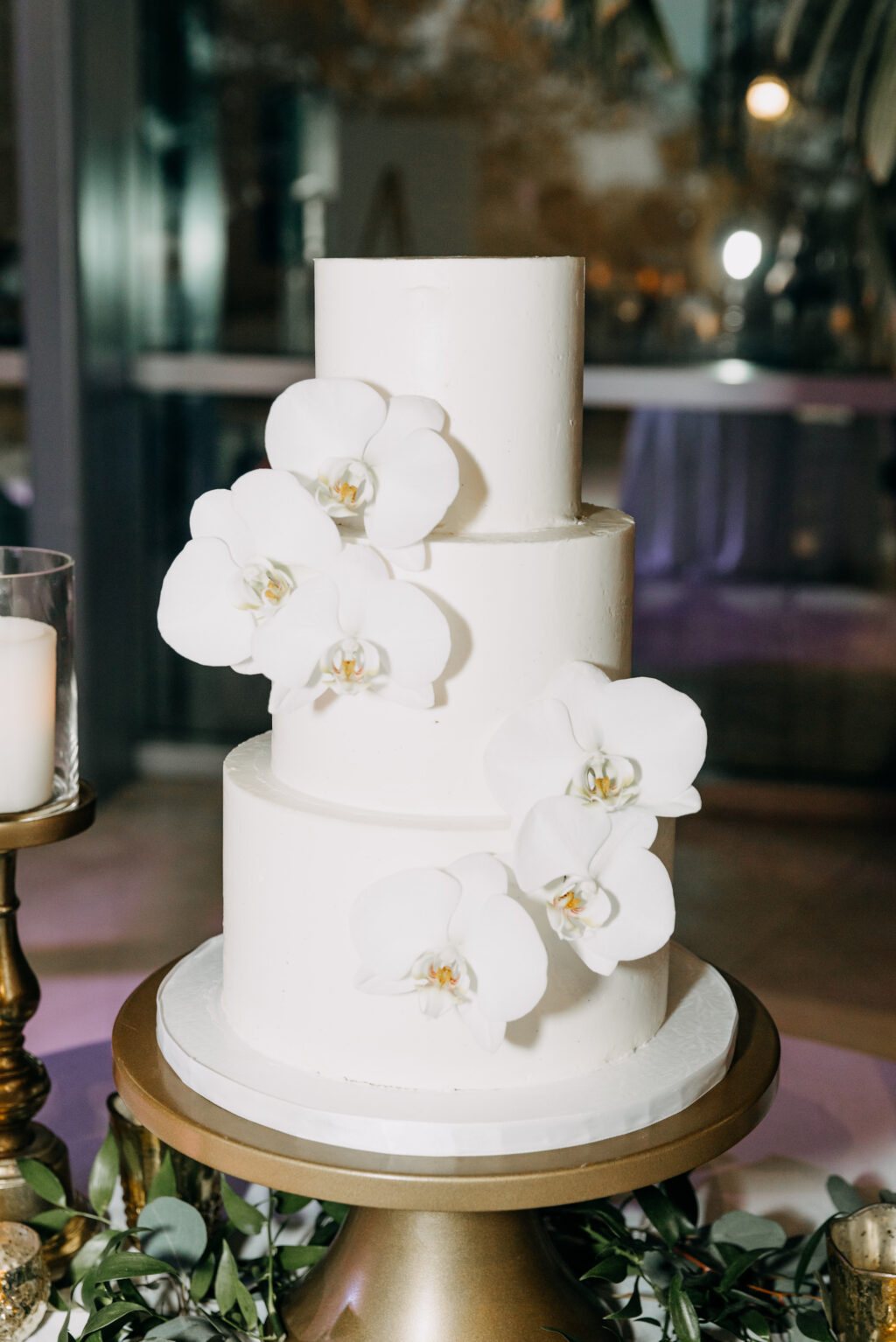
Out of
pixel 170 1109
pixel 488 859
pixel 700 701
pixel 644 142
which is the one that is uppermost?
pixel 644 142

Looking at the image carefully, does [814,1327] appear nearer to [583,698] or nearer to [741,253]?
[583,698]

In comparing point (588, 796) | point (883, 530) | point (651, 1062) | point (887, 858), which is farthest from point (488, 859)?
point (883, 530)

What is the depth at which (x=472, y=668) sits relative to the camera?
962 mm

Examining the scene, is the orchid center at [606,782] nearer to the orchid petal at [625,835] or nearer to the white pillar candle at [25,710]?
the orchid petal at [625,835]

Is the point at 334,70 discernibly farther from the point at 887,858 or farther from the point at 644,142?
the point at 887,858

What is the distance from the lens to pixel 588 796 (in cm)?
91

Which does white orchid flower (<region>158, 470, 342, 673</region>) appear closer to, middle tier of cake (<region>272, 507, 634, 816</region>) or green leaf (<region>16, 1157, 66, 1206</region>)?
middle tier of cake (<region>272, 507, 634, 816</region>)

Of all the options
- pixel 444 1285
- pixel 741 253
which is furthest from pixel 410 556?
pixel 741 253

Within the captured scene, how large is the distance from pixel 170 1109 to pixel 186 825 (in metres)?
2.60

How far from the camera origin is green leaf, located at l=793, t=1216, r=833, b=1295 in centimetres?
114

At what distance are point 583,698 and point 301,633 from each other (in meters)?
0.18

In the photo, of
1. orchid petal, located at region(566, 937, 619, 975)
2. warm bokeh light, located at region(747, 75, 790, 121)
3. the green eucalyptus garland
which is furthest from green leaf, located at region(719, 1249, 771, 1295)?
warm bokeh light, located at region(747, 75, 790, 121)

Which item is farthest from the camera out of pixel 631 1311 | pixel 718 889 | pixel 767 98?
pixel 767 98

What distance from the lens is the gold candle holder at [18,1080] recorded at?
118 cm
